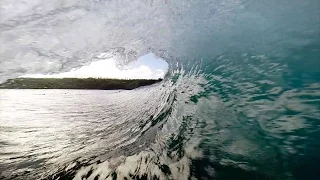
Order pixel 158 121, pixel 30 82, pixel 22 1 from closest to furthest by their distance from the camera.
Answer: pixel 22 1
pixel 158 121
pixel 30 82

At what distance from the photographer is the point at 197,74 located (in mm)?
5352

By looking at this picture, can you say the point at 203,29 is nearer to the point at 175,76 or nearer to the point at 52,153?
the point at 175,76

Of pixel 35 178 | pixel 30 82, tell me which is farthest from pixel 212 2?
pixel 30 82

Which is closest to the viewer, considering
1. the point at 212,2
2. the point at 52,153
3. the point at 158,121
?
the point at 212,2

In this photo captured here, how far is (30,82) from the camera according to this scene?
2308cm

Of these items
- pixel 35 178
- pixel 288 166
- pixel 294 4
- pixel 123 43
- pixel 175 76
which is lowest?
pixel 35 178

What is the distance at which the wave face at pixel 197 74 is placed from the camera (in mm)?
2982

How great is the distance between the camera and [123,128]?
6.71 m

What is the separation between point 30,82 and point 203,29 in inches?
899

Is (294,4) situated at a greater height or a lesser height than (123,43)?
greater

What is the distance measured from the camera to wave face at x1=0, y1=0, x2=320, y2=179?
298 centimetres

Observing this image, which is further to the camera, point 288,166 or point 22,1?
point 288,166

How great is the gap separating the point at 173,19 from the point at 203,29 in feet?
1.56

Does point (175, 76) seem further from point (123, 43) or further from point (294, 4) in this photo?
point (294, 4)
